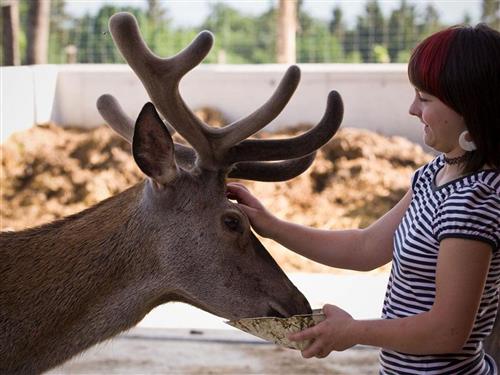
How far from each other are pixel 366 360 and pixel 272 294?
1.96m

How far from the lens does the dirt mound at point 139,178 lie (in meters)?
8.66

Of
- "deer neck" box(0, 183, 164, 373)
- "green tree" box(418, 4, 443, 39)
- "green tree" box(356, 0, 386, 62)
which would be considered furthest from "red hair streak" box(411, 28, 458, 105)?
"green tree" box(418, 4, 443, 39)

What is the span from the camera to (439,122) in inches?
88.8

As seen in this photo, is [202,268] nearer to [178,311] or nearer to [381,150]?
[178,311]

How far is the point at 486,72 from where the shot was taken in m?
2.19

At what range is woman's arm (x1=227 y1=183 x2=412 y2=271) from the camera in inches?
106

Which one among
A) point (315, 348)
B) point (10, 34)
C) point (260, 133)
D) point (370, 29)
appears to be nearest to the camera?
point (315, 348)

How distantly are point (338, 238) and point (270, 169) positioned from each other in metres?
0.51

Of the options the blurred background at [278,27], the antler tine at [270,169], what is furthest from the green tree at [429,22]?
the antler tine at [270,169]

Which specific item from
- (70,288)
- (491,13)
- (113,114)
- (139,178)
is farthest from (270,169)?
(491,13)

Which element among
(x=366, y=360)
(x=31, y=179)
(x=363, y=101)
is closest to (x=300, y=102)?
(x=363, y=101)

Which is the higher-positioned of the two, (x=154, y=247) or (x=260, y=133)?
(x=154, y=247)

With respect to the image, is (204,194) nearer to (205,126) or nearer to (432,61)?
(205,126)

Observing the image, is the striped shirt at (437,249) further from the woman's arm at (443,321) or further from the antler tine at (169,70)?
the antler tine at (169,70)
